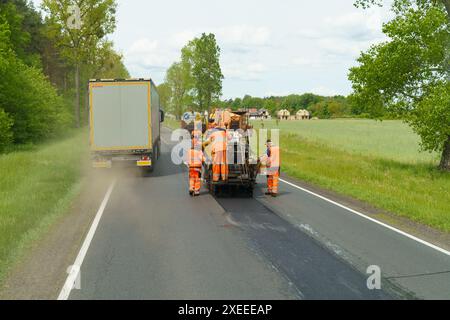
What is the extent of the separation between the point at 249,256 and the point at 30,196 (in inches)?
278

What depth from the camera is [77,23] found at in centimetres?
3822

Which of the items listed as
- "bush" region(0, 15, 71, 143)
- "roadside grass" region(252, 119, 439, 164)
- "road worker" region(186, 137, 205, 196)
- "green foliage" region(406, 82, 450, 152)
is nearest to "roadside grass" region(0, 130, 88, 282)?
"road worker" region(186, 137, 205, 196)

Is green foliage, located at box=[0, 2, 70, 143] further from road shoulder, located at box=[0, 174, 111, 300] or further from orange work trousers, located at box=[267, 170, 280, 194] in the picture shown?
orange work trousers, located at box=[267, 170, 280, 194]

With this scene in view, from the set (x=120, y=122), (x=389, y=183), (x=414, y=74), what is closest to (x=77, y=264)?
(x=120, y=122)

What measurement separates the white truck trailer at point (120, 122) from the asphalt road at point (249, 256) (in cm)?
511

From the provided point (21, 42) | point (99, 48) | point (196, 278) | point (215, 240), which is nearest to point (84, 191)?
point (215, 240)

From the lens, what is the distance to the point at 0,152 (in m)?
22.5

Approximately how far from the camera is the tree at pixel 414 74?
16.7 metres

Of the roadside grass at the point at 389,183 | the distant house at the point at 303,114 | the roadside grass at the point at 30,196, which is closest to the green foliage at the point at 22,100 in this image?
the roadside grass at the point at 30,196

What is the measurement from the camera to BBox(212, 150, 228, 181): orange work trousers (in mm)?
12273

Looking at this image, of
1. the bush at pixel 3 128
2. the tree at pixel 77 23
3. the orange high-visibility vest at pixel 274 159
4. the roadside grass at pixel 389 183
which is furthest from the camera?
the tree at pixel 77 23

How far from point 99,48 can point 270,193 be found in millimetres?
40263

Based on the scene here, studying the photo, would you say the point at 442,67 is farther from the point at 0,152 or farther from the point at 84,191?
the point at 0,152

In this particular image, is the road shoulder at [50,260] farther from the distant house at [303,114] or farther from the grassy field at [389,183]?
the distant house at [303,114]
